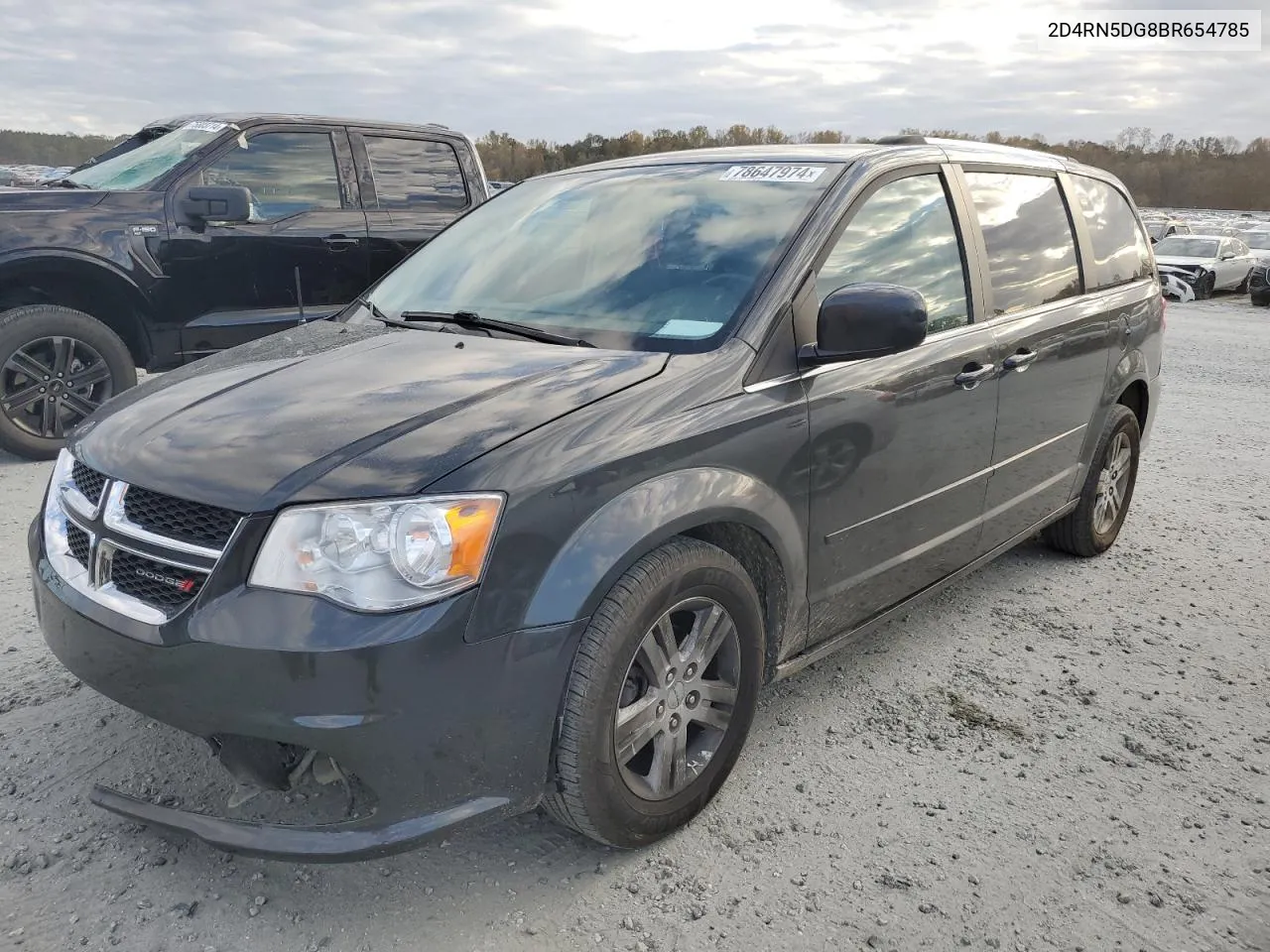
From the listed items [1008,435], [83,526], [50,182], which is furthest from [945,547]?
[50,182]

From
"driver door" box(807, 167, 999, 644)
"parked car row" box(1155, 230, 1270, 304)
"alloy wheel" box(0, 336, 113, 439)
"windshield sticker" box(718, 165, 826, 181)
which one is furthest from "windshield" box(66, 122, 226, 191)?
"parked car row" box(1155, 230, 1270, 304)

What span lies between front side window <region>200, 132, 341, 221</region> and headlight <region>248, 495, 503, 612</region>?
4.73 m

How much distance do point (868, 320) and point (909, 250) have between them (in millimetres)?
785

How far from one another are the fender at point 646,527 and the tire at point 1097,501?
2.38m

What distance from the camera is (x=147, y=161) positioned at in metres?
6.27

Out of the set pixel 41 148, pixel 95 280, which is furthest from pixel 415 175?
pixel 41 148

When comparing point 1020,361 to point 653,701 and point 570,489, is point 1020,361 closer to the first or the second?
point 653,701

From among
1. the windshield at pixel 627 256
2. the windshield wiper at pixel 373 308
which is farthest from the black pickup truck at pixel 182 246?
the windshield at pixel 627 256

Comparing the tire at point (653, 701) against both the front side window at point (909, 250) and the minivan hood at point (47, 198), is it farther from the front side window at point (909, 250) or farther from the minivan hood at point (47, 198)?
the minivan hood at point (47, 198)

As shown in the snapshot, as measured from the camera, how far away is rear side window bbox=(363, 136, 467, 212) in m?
6.80

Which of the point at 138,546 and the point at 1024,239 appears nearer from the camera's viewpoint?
the point at 138,546

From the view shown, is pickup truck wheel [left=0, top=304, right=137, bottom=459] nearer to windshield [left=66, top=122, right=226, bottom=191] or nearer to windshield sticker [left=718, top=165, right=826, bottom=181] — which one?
windshield [left=66, top=122, right=226, bottom=191]

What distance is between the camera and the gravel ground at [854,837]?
2.25 meters

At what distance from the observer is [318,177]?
21.5ft
